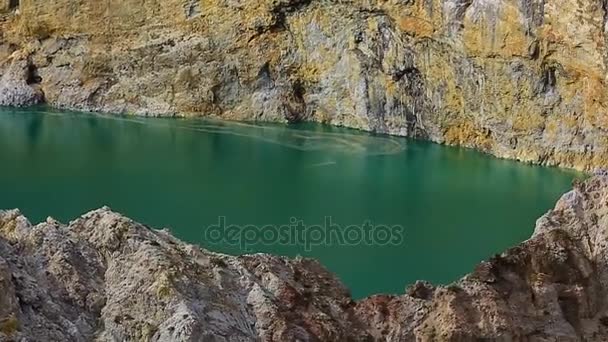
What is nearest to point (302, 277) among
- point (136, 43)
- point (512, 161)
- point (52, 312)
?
point (52, 312)

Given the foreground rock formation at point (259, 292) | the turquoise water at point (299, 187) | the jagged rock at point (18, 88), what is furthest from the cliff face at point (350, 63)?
the foreground rock formation at point (259, 292)

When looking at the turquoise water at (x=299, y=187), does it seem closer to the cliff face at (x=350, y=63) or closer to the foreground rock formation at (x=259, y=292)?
the cliff face at (x=350, y=63)

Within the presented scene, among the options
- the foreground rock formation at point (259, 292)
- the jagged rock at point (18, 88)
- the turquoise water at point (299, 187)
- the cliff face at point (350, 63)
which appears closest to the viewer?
the foreground rock formation at point (259, 292)

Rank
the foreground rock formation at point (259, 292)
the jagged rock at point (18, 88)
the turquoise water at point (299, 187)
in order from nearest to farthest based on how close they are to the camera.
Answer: the foreground rock formation at point (259, 292) → the turquoise water at point (299, 187) → the jagged rock at point (18, 88)

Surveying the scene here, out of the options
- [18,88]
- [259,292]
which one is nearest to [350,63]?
[18,88]

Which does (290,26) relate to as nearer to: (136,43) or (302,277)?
(136,43)

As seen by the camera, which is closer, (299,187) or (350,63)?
(299,187)

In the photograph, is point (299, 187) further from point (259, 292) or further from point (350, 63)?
point (259, 292)

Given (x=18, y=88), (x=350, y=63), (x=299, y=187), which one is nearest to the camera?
(x=299, y=187)
